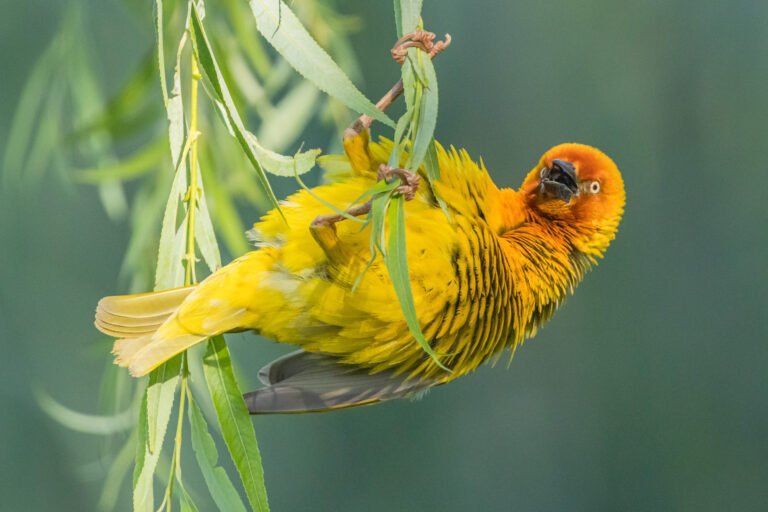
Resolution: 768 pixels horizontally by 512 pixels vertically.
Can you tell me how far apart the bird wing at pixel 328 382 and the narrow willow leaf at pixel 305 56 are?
584 mm

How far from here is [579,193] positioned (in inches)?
51.3

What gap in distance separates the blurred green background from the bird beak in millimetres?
1267

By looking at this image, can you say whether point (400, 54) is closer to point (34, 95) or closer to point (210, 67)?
point (210, 67)

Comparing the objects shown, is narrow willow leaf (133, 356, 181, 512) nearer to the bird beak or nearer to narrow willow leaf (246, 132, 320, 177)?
narrow willow leaf (246, 132, 320, 177)

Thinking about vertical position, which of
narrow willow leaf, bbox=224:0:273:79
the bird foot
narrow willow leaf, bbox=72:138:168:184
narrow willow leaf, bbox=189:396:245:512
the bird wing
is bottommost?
narrow willow leaf, bbox=189:396:245:512

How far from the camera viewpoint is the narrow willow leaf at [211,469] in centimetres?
74

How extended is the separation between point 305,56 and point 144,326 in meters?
0.44

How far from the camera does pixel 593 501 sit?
2756 millimetres

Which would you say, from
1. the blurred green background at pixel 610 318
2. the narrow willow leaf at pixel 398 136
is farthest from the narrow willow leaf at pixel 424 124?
the blurred green background at pixel 610 318

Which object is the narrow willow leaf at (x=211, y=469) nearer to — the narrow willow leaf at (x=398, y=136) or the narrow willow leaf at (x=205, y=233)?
the narrow willow leaf at (x=205, y=233)

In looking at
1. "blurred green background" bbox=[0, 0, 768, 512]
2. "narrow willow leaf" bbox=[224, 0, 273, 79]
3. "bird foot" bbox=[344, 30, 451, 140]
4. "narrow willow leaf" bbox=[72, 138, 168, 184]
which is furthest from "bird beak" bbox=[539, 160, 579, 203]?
"blurred green background" bbox=[0, 0, 768, 512]

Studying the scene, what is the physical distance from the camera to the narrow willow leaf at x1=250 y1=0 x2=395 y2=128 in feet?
1.99

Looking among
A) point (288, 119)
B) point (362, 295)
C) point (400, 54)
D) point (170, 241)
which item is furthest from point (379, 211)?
point (288, 119)

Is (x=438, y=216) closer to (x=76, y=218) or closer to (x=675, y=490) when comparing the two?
(x=76, y=218)
